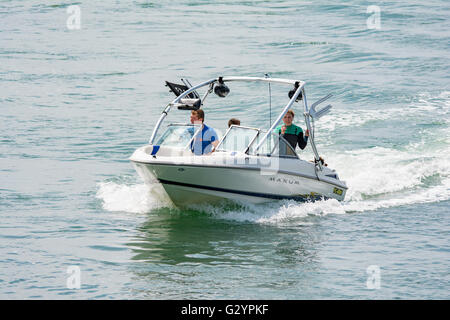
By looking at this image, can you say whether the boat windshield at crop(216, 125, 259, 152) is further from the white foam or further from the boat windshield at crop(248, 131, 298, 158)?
the white foam

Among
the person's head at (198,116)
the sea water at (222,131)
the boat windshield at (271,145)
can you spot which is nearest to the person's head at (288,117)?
the sea water at (222,131)

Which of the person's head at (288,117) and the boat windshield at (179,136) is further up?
the person's head at (288,117)

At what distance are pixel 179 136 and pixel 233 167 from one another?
5.20 ft

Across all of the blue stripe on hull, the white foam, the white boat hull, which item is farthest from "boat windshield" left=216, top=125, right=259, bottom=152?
the white foam

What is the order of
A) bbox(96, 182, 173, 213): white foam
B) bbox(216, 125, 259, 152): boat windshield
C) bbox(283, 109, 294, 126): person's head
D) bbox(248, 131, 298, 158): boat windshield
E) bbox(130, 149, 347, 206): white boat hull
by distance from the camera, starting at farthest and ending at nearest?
bbox(283, 109, 294, 126): person's head → bbox(96, 182, 173, 213): white foam → bbox(216, 125, 259, 152): boat windshield → bbox(248, 131, 298, 158): boat windshield → bbox(130, 149, 347, 206): white boat hull

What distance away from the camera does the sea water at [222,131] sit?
10.7m

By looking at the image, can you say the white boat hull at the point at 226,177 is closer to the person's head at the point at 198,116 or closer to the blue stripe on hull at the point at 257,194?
the blue stripe on hull at the point at 257,194

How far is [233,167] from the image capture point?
12.9 m

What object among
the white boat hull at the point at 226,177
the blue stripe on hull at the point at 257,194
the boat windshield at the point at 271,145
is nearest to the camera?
the white boat hull at the point at 226,177

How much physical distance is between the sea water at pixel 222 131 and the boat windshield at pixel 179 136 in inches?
40.1

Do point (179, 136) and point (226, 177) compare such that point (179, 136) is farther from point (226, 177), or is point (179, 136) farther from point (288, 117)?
point (288, 117)

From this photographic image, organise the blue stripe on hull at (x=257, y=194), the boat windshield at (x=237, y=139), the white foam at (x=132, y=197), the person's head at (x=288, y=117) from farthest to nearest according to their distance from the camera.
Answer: the person's head at (x=288, y=117) → the white foam at (x=132, y=197) → the boat windshield at (x=237, y=139) → the blue stripe on hull at (x=257, y=194)

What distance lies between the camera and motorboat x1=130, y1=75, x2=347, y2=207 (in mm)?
12883

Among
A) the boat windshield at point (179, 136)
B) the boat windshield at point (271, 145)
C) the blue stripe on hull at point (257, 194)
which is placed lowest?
the blue stripe on hull at point (257, 194)
